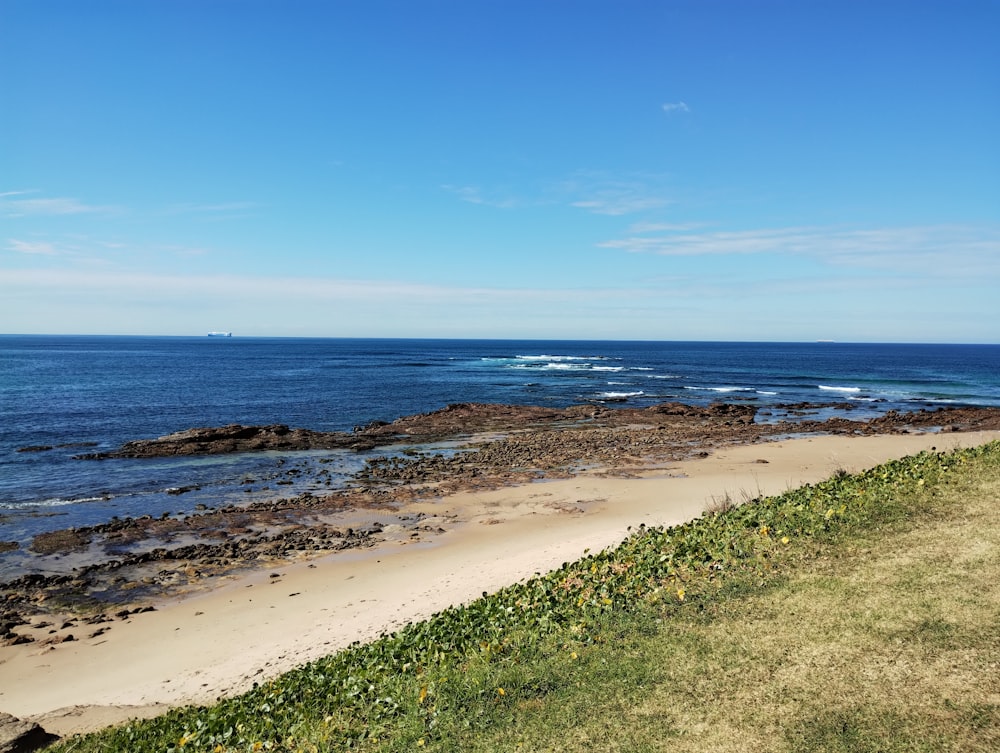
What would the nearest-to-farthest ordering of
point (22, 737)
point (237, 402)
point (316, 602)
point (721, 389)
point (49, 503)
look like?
point (22, 737)
point (316, 602)
point (49, 503)
point (237, 402)
point (721, 389)

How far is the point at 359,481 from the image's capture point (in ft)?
98.9

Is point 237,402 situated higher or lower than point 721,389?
lower

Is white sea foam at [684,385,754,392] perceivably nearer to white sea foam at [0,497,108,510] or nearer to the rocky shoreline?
the rocky shoreline

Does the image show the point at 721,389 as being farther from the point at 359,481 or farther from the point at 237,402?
the point at 359,481

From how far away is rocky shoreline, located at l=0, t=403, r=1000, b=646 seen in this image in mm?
17594

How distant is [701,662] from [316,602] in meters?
10.9

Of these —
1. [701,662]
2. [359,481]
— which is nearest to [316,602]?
[701,662]

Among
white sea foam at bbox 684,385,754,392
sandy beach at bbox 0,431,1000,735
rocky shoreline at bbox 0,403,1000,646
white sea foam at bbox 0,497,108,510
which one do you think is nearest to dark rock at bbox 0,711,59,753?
sandy beach at bbox 0,431,1000,735

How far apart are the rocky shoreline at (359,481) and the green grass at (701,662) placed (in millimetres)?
9517

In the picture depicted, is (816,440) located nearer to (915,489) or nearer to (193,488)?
(915,489)

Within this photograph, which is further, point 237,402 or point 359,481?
point 237,402

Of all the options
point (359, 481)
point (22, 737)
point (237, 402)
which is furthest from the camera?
point (237, 402)

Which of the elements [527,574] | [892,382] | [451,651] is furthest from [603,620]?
[892,382]

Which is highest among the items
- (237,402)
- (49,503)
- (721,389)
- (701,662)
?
(701,662)
